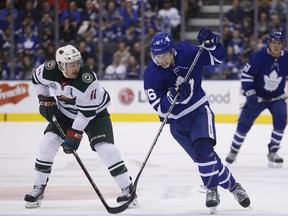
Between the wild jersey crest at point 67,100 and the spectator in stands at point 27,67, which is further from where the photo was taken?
the spectator in stands at point 27,67

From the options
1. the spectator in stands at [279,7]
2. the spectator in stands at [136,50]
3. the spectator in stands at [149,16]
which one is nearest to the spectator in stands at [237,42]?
the spectator in stands at [279,7]

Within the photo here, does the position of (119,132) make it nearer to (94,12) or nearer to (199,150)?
(94,12)

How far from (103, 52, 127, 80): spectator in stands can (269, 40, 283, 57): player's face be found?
5.46 metres

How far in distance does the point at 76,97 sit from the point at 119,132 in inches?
224

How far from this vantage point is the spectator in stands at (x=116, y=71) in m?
13.3

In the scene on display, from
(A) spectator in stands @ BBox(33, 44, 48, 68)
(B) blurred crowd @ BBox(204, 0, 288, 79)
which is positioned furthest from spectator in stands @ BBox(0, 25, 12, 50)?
(B) blurred crowd @ BBox(204, 0, 288, 79)

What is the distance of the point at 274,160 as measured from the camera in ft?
26.6

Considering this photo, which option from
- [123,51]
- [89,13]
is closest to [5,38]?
[89,13]

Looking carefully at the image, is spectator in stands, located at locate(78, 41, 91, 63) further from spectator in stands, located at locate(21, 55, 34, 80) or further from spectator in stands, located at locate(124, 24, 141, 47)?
spectator in stands, located at locate(21, 55, 34, 80)

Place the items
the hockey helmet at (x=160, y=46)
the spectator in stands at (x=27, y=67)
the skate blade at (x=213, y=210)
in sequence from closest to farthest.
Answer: the hockey helmet at (x=160, y=46) → the skate blade at (x=213, y=210) → the spectator in stands at (x=27, y=67)

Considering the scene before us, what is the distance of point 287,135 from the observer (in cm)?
1070

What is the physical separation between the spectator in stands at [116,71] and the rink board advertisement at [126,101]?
0.34m

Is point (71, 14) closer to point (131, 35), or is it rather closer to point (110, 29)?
point (110, 29)

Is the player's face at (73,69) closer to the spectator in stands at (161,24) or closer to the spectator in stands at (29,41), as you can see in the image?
the spectator in stands at (161,24)
